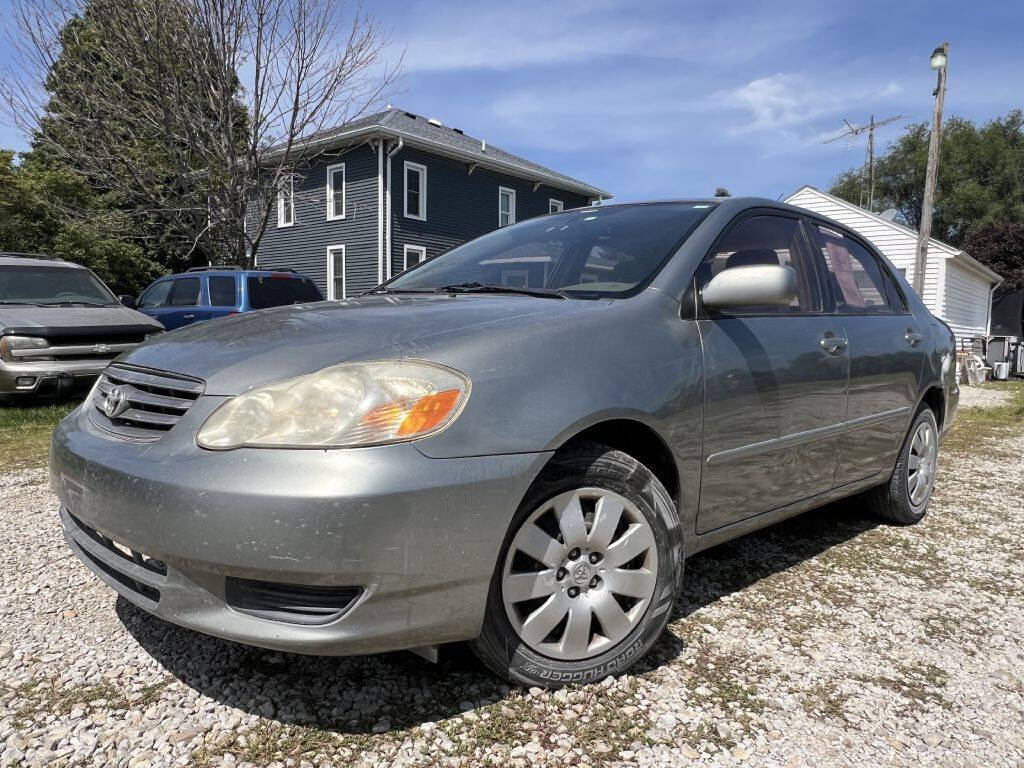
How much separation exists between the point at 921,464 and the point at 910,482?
0.16 m

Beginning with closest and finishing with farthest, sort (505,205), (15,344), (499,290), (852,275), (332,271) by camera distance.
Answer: (499,290) < (852,275) < (15,344) < (332,271) < (505,205)

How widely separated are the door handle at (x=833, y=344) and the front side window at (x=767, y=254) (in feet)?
0.49

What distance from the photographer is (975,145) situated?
45656 mm

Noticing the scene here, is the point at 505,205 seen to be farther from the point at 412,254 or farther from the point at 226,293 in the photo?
the point at 226,293

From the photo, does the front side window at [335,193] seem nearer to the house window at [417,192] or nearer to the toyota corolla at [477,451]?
the house window at [417,192]

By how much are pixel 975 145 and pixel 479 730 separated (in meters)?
55.6

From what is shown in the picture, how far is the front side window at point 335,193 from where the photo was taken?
19281mm

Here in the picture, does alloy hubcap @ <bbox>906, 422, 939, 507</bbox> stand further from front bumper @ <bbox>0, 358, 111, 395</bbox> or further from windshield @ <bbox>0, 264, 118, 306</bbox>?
windshield @ <bbox>0, 264, 118, 306</bbox>

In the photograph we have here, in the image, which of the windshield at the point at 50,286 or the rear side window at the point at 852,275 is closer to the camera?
the rear side window at the point at 852,275

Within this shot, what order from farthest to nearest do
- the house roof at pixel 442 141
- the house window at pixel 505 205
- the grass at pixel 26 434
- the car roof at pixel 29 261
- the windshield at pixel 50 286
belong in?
the house window at pixel 505 205, the house roof at pixel 442 141, the car roof at pixel 29 261, the windshield at pixel 50 286, the grass at pixel 26 434

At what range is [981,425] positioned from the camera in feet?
27.8

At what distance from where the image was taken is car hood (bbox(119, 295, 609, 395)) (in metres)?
1.90

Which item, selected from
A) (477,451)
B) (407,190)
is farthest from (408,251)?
(477,451)

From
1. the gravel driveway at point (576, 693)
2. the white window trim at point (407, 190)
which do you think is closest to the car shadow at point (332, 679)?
the gravel driveway at point (576, 693)
